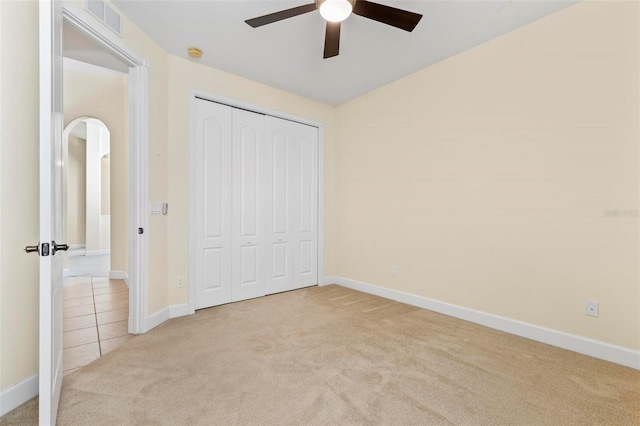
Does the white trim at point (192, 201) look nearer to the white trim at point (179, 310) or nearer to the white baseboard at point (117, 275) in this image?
the white trim at point (179, 310)

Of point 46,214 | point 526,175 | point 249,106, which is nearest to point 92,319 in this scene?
point 46,214

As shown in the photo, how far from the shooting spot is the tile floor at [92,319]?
2334mm

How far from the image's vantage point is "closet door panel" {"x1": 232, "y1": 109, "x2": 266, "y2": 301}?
3.64 meters

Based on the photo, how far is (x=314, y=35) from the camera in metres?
2.77

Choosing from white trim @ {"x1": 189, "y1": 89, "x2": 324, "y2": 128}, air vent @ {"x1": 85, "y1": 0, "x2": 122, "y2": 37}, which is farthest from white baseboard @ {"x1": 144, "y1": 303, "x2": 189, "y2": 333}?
air vent @ {"x1": 85, "y1": 0, "x2": 122, "y2": 37}

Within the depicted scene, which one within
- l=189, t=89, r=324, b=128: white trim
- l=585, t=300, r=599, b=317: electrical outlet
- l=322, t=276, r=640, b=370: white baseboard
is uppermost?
l=189, t=89, r=324, b=128: white trim

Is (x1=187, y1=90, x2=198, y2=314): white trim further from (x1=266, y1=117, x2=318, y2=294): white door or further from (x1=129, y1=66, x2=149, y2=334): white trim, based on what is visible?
(x1=266, y1=117, x2=318, y2=294): white door

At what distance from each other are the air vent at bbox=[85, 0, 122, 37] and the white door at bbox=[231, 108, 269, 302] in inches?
53.7

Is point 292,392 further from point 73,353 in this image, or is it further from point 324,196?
point 324,196

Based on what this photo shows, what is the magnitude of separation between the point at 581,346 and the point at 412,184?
2084mm

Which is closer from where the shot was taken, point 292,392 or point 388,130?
point 292,392

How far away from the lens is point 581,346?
7.65 feet

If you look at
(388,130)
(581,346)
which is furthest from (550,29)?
(581,346)

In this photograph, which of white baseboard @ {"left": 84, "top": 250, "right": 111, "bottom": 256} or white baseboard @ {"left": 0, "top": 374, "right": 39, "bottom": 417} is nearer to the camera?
white baseboard @ {"left": 0, "top": 374, "right": 39, "bottom": 417}
